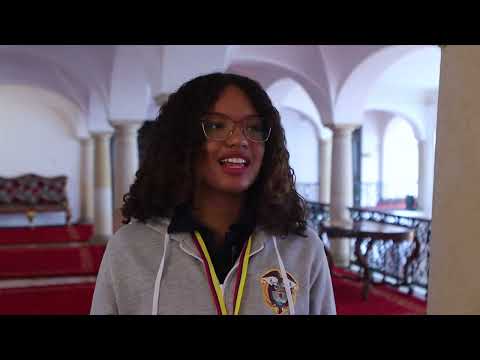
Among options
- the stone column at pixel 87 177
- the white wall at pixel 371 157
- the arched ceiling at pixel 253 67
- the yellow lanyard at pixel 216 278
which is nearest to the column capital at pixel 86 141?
the stone column at pixel 87 177

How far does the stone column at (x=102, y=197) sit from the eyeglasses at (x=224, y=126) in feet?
33.2

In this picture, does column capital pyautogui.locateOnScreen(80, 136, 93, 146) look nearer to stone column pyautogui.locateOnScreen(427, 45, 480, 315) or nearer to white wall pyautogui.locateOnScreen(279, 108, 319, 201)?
white wall pyautogui.locateOnScreen(279, 108, 319, 201)

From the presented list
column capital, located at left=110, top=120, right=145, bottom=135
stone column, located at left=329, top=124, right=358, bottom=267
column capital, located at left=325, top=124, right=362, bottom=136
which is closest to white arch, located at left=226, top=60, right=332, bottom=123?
column capital, located at left=325, top=124, right=362, bottom=136

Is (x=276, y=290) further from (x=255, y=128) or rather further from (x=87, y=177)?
(x=87, y=177)

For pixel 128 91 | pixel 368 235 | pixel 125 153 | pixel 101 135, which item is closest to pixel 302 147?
pixel 101 135

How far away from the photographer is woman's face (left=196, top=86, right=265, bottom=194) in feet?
4.31

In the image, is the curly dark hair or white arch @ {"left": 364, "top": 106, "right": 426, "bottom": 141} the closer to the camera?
the curly dark hair

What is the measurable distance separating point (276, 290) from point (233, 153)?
385 millimetres

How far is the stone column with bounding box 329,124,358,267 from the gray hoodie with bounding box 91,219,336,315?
8115 mm
